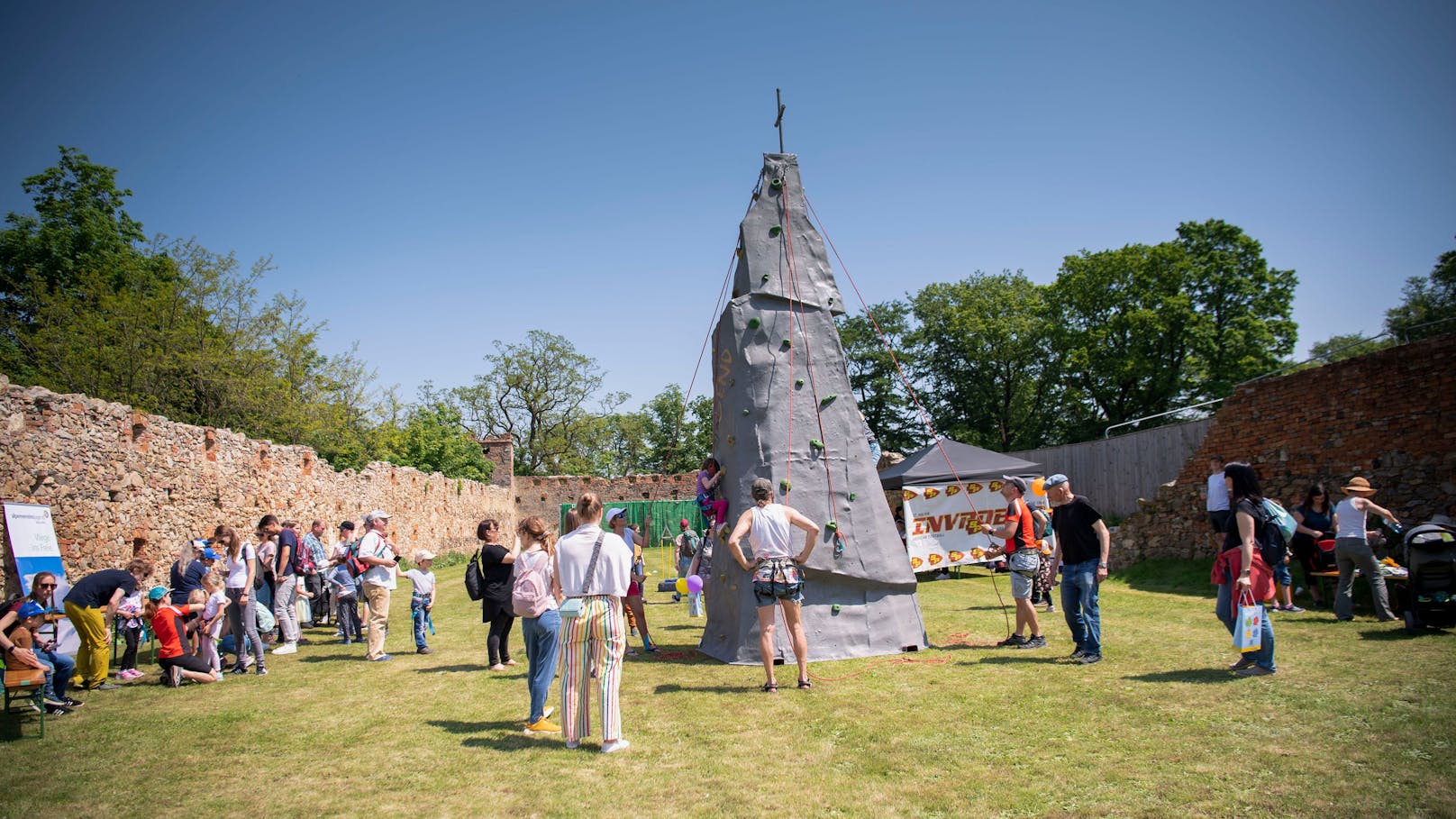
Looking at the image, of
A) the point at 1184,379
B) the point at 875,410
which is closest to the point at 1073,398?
the point at 1184,379

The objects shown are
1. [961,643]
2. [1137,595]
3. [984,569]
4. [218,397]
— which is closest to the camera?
[961,643]

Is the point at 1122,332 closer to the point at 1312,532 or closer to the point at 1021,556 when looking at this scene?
the point at 1312,532

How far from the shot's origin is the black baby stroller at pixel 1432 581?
7.57m

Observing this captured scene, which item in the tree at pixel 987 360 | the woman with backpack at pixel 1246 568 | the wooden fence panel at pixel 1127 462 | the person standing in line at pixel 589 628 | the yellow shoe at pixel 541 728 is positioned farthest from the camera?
the tree at pixel 987 360

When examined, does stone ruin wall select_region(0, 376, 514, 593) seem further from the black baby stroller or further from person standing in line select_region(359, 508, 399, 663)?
the black baby stroller

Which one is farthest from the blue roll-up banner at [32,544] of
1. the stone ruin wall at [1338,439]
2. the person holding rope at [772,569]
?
the stone ruin wall at [1338,439]

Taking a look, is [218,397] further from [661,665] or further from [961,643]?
[961,643]

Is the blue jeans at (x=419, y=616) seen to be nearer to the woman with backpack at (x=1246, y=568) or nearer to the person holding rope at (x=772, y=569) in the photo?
the person holding rope at (x=772, y=569)

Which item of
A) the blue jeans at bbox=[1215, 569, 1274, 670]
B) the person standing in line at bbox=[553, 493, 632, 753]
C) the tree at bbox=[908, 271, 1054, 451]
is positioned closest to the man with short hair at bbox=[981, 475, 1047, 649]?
the blue jeans at bbox=[1215, 569, 1274, 670]

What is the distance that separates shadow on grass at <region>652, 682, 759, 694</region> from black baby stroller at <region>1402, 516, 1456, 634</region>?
6634 millimetres

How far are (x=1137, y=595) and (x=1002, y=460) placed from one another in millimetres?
4650

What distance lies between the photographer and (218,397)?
72.9ft

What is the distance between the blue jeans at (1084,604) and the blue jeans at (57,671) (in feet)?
29.8

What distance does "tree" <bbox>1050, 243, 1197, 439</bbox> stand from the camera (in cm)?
3056
